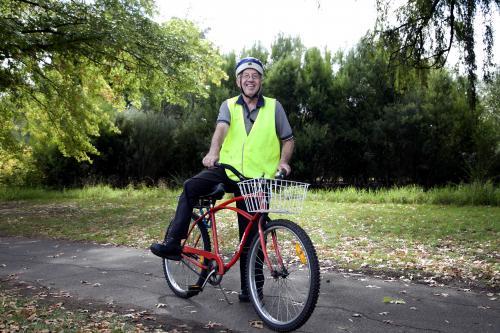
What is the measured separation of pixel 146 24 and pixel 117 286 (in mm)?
9176

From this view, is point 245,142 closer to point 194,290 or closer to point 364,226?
point 194,290

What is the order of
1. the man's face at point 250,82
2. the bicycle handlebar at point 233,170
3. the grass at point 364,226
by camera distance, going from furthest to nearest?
1. the grass at point 364,226
2. the man's face at point 250,82
3. the bicycle handlebar at point 233,170

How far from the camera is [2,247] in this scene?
27.2ft

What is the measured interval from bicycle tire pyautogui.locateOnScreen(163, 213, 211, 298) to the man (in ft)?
1.38

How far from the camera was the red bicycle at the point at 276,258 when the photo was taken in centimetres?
344

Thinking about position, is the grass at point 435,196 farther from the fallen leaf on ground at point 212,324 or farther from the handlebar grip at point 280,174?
the fallen leaf on ground at point 212,324

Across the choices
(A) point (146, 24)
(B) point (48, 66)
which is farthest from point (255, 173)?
(B) point (48, 66)

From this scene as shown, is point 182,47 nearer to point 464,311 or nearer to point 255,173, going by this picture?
point 255,173

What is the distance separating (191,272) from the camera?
15.6ft

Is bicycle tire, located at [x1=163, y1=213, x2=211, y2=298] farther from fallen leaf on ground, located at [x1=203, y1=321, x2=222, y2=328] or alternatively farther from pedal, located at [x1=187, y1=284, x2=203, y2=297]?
fallen leaf on ground, located at [x1=203, y1=321, x2=222, y2=328]

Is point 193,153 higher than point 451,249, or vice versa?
point 193,153

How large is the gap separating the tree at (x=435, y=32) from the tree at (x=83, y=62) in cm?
601

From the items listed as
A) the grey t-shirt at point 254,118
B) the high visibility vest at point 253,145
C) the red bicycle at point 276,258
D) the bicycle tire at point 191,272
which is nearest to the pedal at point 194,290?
the bicycle tire at point 191,272

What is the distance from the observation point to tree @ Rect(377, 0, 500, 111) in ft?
27.9
